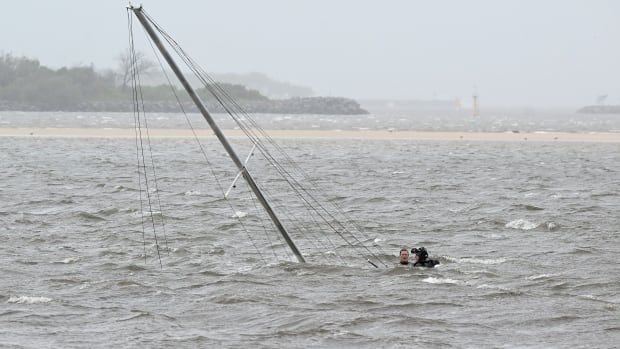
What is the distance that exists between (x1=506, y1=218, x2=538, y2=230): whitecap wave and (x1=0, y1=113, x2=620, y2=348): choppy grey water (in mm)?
151

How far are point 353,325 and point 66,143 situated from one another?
63683mm

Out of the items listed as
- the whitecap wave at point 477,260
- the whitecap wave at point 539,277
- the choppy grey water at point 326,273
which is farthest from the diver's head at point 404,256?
the whitecap wave at point 539,277

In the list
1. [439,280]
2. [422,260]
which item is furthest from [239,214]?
[439,280]

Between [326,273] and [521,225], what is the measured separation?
11192 mm

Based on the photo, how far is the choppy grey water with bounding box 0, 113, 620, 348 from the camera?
70.0ft

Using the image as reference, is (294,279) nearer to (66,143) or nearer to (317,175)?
(317,175)

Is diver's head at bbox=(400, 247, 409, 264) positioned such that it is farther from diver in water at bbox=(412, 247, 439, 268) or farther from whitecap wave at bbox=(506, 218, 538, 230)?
whitecap wave at bbox=(506, 218, 538, 230)

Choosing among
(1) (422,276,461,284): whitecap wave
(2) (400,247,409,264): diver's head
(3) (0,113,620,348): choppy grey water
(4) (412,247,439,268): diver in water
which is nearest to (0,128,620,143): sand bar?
(3) (0,113,620,348): choppy grey water

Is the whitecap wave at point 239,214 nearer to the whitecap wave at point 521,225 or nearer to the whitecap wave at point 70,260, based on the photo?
the whitecap wave at point 521,225

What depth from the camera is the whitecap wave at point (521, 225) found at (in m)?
36.4

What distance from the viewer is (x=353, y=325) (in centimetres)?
2177

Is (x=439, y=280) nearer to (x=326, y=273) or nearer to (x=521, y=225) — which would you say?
(x=326, y=273)

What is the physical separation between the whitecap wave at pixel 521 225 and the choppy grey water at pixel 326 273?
0.49ft

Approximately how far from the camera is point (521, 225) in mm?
36812
